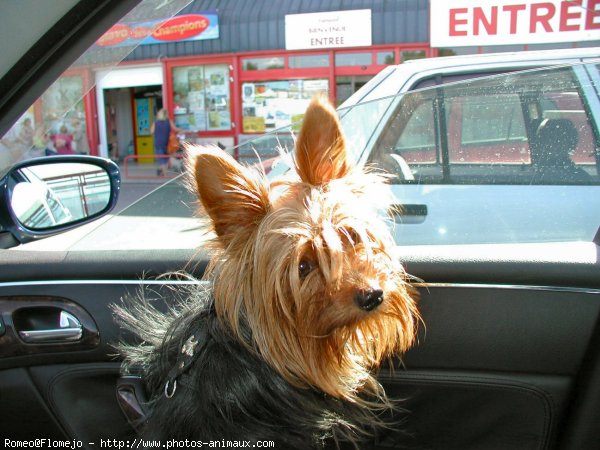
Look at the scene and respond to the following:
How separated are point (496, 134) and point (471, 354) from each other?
1.00 meters

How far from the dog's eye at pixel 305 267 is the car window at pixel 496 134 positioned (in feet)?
2.94

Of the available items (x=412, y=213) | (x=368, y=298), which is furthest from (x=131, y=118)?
(x=368, y=298)

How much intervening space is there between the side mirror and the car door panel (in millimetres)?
270

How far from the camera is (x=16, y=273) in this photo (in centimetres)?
239

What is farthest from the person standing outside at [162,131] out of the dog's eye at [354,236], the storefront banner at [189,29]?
the dog's eye at [354,236]

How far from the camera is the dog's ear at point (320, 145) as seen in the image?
76.3 inches

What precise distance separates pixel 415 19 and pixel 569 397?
29.8 ft

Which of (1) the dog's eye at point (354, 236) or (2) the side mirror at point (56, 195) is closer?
(1) the dog's eye at point (354, 236)

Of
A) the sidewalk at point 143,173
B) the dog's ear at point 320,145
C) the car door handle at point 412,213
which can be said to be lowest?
the sidewalk at point 143,173

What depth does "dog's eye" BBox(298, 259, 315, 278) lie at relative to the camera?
73.5 inches

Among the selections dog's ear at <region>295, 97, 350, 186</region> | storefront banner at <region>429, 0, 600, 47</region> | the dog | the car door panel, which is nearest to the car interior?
the car door panel

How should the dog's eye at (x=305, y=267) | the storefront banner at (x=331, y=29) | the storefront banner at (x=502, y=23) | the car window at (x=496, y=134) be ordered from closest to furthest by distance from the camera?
the dog's eye at (x=305, y=267), the car window at (x=496, y=134), the storefront banner at (x=502, y=23), the storefront banner at (x=331, y=29)

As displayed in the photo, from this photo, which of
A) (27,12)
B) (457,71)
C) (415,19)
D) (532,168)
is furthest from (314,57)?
(27,12)

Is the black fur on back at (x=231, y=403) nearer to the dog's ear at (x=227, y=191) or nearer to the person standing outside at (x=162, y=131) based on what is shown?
the dog's ear at (x=227, y=191)
